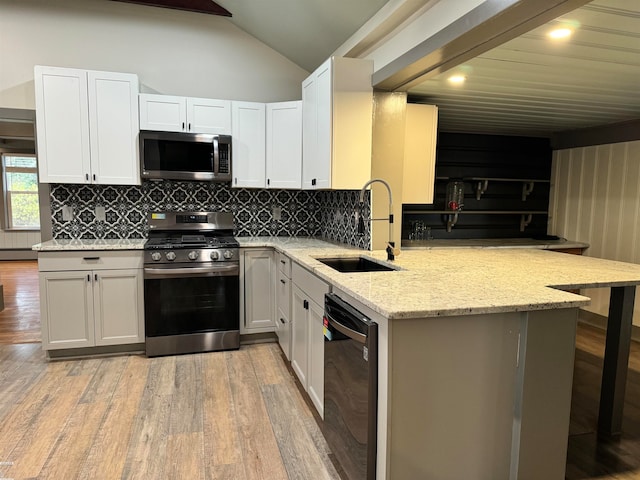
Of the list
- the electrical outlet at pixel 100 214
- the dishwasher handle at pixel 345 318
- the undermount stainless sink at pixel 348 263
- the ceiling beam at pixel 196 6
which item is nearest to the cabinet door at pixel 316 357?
the dishwasher handle at pixel 345 318

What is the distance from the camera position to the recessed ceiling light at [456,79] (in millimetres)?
2679

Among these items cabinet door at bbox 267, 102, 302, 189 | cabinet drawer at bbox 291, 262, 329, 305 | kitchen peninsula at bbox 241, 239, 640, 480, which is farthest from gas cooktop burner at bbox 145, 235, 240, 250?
kitchen peninsula at bbox 241, 239, 640, 480

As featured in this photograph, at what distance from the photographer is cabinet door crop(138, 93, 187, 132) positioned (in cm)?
357

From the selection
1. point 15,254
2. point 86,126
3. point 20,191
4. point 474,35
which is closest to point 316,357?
point 474,35

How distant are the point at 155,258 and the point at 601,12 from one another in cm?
318

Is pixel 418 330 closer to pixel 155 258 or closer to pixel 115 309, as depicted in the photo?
pixel 155 258

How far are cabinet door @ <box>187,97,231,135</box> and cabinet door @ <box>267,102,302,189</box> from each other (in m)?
0.39

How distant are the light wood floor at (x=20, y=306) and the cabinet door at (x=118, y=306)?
3.12 ft

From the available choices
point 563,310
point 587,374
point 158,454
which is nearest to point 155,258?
point 158,454

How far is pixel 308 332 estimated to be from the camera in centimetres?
259

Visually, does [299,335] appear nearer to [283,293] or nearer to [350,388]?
[283,293]

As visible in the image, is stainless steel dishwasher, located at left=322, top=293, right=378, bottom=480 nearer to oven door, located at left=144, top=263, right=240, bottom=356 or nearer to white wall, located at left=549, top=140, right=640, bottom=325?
oven door, located at left=144, top=263, right=240, bottom=356

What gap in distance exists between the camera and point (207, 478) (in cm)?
197

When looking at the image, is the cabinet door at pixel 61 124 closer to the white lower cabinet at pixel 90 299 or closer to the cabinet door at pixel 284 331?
the white lower cabinet at pixel 90 299
